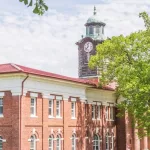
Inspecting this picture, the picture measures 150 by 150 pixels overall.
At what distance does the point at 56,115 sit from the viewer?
33156 millimetres

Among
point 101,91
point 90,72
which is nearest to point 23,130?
point 101,91

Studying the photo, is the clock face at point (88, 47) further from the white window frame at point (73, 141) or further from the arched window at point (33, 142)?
the arched window at point (33, 142)

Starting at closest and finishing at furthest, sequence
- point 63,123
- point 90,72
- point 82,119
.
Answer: point 63,123
point 82,119
point 90,72

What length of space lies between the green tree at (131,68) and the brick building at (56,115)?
2.73m

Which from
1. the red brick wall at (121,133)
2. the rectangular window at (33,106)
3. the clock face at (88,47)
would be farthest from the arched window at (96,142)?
the clock face at (88,47)

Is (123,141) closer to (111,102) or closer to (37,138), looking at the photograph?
(111,102)

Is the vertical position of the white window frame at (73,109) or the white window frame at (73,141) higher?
the white window frame at (73,109)

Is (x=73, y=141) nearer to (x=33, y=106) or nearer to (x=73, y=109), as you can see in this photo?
(x=73, y=109)

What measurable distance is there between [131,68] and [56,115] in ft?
24.0

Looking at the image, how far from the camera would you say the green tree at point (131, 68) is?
32938mm

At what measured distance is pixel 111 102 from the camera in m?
42.7

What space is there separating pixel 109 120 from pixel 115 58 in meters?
8.38

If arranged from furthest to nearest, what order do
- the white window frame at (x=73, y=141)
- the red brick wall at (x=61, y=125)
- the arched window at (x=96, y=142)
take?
the arched window at (x=96, y=142) < the white window frame at (x=73, y=141) < the red brick wall at (x=61, y=125)

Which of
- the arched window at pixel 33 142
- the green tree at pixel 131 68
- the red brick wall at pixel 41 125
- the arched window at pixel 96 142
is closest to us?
the red brick wall at pixel 41 125
